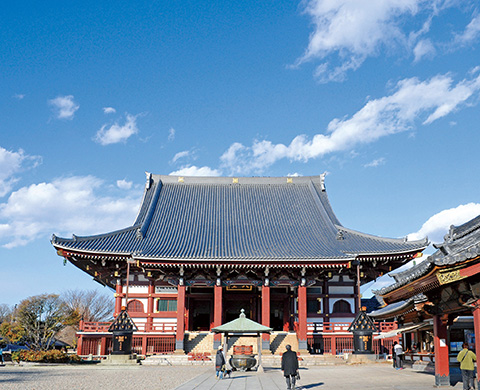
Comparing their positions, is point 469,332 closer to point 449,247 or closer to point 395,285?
point 395,285

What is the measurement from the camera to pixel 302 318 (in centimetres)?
3038

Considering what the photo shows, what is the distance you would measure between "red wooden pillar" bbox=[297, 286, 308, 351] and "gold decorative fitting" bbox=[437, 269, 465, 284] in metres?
19.7

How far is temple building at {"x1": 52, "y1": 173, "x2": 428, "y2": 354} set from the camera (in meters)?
30.2

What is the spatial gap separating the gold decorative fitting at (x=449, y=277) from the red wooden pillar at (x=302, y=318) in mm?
19665

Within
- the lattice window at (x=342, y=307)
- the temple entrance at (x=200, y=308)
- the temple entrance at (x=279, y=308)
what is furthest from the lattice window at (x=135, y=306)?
the lattice window at (x=342, y=307)

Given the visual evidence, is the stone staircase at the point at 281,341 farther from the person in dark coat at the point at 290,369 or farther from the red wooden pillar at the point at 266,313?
the person in dark coat at the point at 290,369

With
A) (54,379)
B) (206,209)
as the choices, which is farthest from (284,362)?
(206,209)

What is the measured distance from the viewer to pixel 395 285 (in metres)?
14.6

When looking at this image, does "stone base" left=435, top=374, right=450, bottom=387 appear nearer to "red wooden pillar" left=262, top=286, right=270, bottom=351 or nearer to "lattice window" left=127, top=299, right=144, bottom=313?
"red wooden pillar" left=262, top=286, right=270, bottom=351

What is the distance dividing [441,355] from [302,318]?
53.0ft

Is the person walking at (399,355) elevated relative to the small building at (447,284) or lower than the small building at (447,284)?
lower

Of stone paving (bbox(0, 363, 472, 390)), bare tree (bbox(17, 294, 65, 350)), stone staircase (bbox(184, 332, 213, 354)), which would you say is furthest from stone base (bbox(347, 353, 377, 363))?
bare tree (bbox(17, 294, 65, 350))

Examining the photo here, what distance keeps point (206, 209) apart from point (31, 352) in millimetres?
16939

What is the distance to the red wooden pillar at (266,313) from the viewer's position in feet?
96.2
